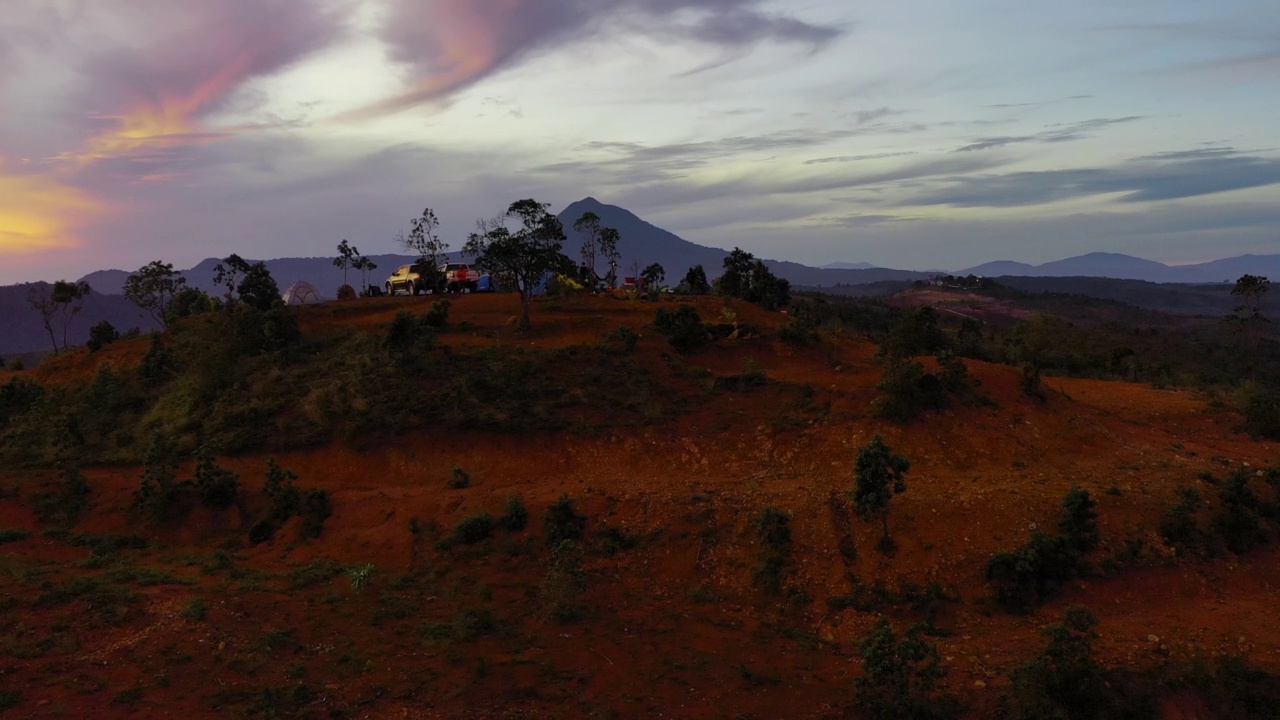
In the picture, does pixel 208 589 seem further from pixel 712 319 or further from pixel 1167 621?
pixel 712 319

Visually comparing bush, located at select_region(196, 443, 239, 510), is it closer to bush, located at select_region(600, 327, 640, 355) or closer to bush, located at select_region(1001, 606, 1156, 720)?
bush, located at select_region(600, 327, 640, 355)

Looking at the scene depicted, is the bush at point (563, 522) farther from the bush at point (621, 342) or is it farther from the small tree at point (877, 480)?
the bush at point (621, 342)

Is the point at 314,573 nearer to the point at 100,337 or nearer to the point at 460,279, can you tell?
the point at 100,337

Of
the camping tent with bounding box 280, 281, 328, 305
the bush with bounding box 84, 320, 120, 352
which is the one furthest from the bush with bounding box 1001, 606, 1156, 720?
the camping tent with bounding box 280, 281, 328, 305

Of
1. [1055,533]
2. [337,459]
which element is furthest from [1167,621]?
[337,459]

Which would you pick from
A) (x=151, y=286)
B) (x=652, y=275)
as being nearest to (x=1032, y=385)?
(x=652, y=275)
